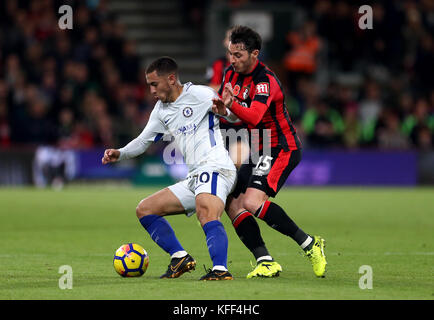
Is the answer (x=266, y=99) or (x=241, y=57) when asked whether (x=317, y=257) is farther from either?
(x=241, y=57)

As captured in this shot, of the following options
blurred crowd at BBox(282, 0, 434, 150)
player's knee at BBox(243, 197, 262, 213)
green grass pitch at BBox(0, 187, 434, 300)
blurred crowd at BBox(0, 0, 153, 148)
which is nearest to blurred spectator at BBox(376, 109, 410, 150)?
blurred crowd at BBox(282, 0, 434, 150)

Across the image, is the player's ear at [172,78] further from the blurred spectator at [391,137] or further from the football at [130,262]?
the blurred spectator at [391,137]

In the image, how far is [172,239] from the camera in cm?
764

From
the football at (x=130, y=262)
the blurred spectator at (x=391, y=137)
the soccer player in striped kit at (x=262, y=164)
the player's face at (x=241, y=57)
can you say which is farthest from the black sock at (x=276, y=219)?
the blurred spectator at (x=391, y=137)

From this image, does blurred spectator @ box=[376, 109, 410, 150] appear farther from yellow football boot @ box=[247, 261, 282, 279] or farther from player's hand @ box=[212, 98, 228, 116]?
player's hand @ box=[212, 98, 228, 116]

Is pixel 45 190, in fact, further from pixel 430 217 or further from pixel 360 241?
pixel 360 241

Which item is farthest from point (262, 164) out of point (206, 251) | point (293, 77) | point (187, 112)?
point (293, 77)

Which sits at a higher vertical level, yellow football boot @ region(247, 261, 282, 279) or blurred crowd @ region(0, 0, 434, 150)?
blurred crowd @ region(0, 0, 434, 150)

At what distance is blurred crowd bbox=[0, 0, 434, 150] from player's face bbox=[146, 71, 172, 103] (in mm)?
14250

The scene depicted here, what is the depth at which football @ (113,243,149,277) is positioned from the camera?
7.54 m

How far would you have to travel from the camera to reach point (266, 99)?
7.51 meters

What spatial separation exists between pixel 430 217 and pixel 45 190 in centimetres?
958

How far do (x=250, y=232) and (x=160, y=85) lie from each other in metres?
1.47
